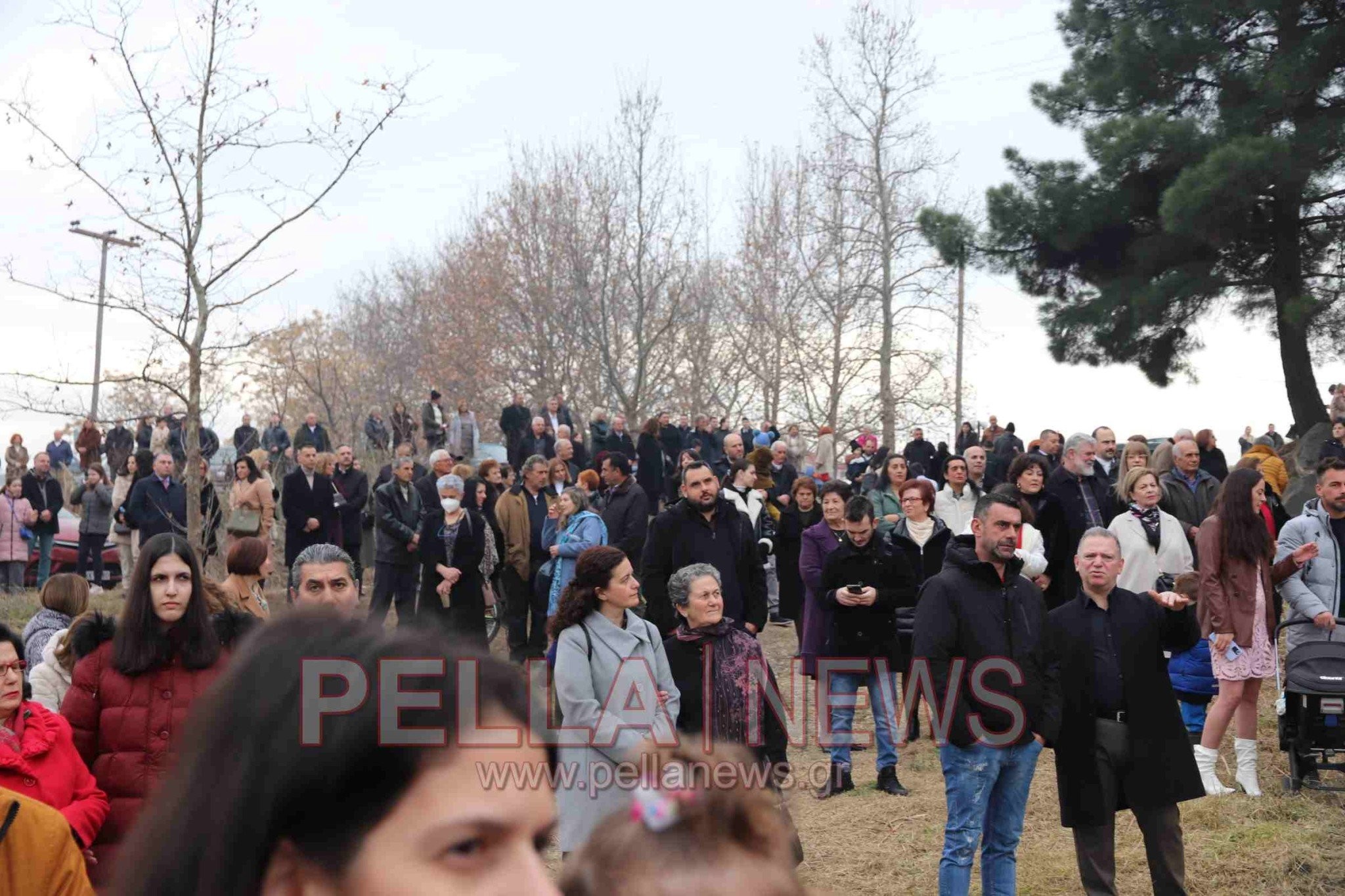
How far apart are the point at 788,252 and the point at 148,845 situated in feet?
112

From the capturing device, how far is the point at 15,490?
660 inches

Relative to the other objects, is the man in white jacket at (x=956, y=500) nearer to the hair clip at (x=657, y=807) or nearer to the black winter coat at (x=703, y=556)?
the black winter coat at (x=703, y=556)

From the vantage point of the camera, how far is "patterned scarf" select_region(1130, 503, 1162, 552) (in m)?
9.74

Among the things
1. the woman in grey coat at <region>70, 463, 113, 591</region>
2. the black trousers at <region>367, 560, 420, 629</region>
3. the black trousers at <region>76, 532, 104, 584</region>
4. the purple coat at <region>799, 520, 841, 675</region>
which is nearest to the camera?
the purple coat at <region>799, 520, 841, 675</region>

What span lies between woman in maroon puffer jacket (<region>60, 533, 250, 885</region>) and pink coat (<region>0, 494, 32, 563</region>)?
13243 mm

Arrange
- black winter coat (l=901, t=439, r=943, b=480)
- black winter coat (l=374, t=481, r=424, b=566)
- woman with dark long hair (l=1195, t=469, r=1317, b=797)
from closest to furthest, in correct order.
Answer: woman with dark long hair (l=1195, t=469, r=1317, b=797) < black winter coat (l=374, t=481, r=424, b=566) < black winter coat (l=901, t=439, r=943, b=480)

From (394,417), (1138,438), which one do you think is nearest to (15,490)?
(394,417)

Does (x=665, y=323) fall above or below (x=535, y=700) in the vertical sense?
above

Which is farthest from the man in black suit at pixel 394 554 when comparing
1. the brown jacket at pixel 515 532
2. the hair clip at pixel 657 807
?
the hair clip at pixel 657 807

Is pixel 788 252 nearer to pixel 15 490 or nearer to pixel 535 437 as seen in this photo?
pixel 535 437

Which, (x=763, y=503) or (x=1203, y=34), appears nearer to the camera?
(x=763, y=503)

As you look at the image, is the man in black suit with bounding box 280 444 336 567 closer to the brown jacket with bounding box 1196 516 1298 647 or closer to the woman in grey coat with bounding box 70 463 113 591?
the woman in grey coat with bounding box 70 463 113 591

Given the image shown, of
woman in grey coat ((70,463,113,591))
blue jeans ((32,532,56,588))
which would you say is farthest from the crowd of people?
blue jeans ((32,532,56,588))

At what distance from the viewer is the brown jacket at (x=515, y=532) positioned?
12234mm
